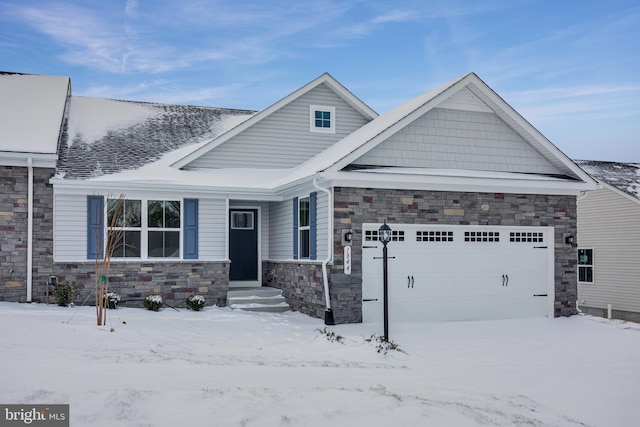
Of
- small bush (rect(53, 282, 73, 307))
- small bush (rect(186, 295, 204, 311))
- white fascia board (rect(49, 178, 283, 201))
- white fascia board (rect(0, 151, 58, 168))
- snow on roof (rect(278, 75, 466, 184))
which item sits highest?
snow on roof (rect(278, 75, 466, 184))

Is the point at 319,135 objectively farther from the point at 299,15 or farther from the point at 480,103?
the point at 480,103

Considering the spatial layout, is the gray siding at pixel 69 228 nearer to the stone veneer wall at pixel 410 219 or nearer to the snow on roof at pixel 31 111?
the snow on roof at pixel 31 111

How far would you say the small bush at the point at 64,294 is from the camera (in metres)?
14.2

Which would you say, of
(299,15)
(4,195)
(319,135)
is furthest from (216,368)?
(299,15)

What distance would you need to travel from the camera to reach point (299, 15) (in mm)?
17219

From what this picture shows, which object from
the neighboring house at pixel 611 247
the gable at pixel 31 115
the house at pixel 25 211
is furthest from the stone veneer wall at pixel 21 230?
the neighboring house at pixel 611 247

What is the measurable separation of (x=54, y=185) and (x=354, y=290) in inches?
287

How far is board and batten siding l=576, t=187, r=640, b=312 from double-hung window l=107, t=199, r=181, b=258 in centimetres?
1398

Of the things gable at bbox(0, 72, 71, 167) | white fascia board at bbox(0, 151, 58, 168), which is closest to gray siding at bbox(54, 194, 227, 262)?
white fascia board at bbox(0, 151, 58, 168)

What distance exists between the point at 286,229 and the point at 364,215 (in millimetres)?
3142

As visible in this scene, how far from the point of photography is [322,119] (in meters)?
17.9

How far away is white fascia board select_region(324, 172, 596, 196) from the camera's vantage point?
13.3 m

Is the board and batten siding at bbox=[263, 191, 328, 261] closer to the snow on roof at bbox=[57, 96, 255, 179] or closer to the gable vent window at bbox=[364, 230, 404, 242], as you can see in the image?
the gable vent window at bbox=[364, 230, 404, 242]

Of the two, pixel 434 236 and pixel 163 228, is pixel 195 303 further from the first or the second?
pixel 434 236
